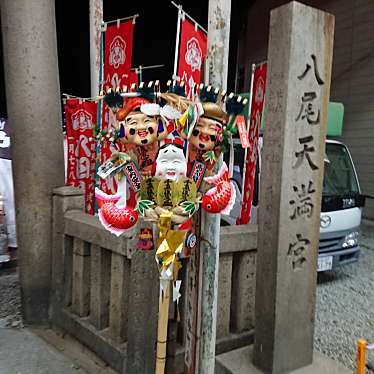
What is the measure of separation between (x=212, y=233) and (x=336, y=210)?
11.6ft

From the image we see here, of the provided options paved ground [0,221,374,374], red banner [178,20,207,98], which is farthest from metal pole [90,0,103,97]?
paved ground [0,221,374,374]

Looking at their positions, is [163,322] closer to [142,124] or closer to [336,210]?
[142,124]

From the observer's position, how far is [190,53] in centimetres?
350

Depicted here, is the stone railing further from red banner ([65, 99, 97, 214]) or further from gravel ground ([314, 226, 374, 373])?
red banner ([65, 99, 97, 214])

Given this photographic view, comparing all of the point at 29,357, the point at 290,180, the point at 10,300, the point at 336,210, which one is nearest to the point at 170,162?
the point at 290,180

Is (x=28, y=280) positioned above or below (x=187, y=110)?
below

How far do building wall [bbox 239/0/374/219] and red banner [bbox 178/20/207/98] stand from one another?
694cm

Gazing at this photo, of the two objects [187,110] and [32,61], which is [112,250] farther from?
[32,61]

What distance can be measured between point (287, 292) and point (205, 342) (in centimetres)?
65

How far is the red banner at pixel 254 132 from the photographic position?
12.8ft

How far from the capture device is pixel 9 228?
17.5 feet

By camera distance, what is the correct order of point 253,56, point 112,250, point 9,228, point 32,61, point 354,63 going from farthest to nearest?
point 253,56, point 354,63, point 9,228, point 32,61, point 112,250

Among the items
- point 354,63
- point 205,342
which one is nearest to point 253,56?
point 354,63

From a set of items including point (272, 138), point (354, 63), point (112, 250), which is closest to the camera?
point (272, 138)
